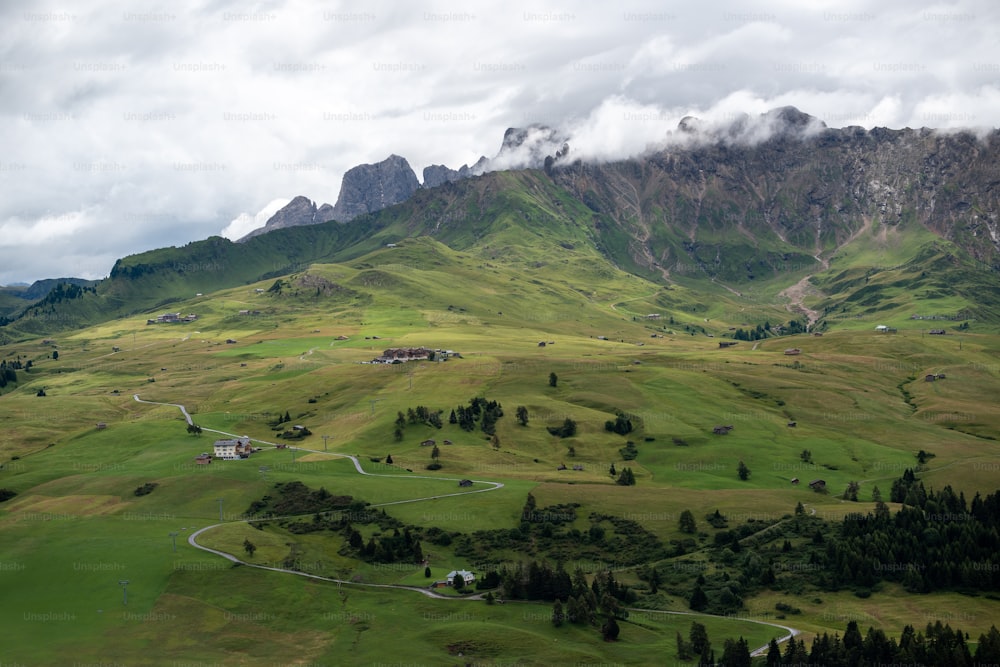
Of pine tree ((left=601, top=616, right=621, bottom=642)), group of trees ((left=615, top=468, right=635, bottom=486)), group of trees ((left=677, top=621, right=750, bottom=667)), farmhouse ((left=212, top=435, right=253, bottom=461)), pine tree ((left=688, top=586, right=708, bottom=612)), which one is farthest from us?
farmhouse ((left=212, top=435, right=253, bottom=461))

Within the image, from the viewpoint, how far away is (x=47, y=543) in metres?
145

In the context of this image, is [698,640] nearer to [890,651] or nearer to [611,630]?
[611,630]

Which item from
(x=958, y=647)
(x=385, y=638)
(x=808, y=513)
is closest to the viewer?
(x=958, y=647)

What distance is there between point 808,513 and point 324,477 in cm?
10175

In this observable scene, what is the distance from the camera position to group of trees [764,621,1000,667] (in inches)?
3691

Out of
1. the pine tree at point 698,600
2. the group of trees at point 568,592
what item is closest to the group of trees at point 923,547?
the pine tree at point 698,600

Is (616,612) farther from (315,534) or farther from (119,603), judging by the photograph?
(119,603)

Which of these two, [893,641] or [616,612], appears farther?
[616,612]

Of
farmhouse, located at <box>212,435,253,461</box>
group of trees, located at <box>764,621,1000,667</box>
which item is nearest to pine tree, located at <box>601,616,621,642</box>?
group of trees, located at <box>764,621,1000,667</box>

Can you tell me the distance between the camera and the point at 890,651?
96688 mm

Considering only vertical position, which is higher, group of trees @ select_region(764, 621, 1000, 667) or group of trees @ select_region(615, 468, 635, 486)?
group of trees @ select_region(615, 468, 635, 486)

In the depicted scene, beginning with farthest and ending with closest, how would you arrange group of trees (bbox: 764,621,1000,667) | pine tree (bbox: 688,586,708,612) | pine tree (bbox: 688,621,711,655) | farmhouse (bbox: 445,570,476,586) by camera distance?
farmhouse (bbox: 445,570,476,586) < pine tree (bbox: 688,586,708,612) < pine tree (bbox: 688,621,711,655) < group of trees (bbox: 764,621,1000,667)

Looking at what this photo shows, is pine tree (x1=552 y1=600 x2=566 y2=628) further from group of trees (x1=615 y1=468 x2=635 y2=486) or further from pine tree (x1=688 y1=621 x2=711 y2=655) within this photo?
group of trees (x1=615 y1=468 x2=635 y2=486)

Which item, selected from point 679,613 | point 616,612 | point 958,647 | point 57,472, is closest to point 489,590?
→ point 616,612
